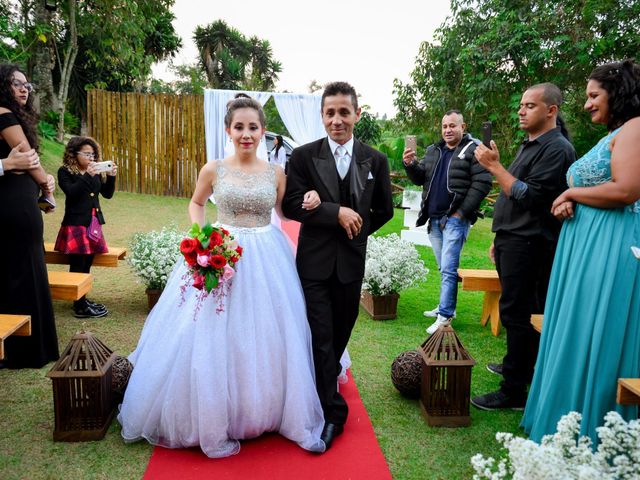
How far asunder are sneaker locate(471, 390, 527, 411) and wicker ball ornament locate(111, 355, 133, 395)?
8.25 feet

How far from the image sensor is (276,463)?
3.07 m

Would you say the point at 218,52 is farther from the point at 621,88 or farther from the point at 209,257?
the point at 621,88

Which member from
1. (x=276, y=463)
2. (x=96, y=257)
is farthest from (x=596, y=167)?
(x=96, y=257)

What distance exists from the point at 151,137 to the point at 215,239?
13820 millimetres

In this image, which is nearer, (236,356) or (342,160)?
(236,356)

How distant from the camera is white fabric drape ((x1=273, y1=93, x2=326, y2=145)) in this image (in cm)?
1504

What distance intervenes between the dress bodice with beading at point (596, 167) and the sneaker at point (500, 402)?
166cm

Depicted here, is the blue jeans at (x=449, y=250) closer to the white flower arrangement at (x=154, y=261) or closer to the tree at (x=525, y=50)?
the white flower arrangement at (x=154, y=261)

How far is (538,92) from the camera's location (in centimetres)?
349

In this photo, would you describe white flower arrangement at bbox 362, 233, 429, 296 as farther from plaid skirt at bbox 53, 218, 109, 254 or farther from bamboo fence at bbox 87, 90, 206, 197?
bamboo fence at bbox 87, 90, 206, 197

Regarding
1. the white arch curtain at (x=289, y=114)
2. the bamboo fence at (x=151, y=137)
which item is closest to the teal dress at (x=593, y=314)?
the white arch curtain at (x=289, y=114)

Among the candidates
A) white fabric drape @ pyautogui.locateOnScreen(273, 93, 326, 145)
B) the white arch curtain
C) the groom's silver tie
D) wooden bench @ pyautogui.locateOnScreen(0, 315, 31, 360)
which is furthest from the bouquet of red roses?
the white arch curtain

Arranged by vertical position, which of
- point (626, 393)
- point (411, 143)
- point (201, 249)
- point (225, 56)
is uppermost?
point (225, 56)

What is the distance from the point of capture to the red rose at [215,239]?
311 centimetres
